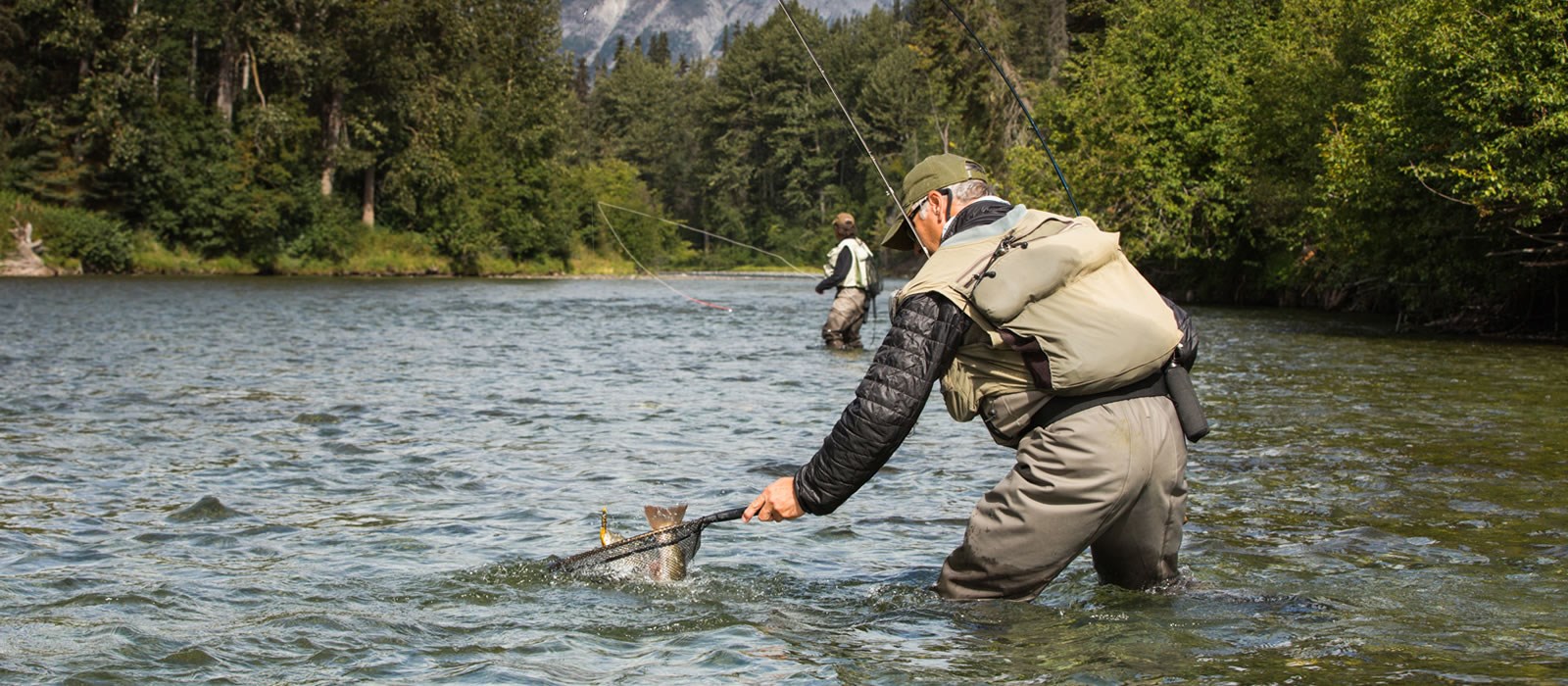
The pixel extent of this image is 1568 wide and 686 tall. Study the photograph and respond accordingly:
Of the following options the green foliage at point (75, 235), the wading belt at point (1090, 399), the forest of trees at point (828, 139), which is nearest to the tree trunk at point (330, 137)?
the forest of trees at point (828, 139)

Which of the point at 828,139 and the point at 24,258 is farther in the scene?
the point at 828,139

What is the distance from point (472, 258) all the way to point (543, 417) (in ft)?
197

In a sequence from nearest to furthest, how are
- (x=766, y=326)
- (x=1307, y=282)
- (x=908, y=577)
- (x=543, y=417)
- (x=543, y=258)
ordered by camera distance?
(x=908, y=577)
(x=543, y=417)
(x=766, y=326)
(x=1307, y=282)
(x=543, y=258)

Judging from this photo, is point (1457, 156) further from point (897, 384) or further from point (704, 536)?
point (897, 384)

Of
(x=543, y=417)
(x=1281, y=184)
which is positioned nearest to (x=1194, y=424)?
(x=543, y=417)

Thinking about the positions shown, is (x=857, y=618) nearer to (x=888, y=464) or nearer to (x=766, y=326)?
(x=888, y=464)

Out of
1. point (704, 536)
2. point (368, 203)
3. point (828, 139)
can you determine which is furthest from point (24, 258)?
point (828, 139)

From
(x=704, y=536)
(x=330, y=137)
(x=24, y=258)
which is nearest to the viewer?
(x=704, y=536)

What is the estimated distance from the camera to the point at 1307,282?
36.4 metres

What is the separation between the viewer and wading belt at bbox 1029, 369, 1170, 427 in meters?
5.24

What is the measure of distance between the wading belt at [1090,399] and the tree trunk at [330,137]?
64.4 meters

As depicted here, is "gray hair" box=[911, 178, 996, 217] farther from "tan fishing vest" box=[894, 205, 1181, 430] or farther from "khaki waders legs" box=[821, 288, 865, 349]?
"khaki waders legs" box=[821, 288, 865, 349]

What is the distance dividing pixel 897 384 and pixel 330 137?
216ft

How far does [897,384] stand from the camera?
5168 mm
